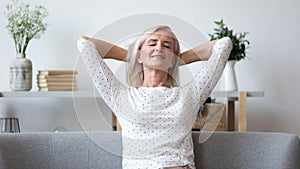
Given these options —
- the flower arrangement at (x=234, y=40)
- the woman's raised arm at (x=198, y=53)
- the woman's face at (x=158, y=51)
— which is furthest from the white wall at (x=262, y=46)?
the woman's face at (x=158, y=51)

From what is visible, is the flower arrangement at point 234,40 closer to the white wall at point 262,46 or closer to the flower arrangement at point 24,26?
the white wall at point 262,46

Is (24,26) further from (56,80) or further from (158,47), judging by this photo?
(158,47)

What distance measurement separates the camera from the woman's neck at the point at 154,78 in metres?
1.74

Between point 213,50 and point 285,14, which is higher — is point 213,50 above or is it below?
below

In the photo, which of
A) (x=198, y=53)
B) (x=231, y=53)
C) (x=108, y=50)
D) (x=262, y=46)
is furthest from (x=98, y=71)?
(x=262, y=46)

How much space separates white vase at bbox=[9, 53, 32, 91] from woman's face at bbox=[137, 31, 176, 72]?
3.52 ft

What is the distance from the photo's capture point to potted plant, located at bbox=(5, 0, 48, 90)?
2.62 metres

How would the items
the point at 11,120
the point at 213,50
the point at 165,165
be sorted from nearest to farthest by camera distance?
the point at 165,165, the point at 213,50, the point at 11,120

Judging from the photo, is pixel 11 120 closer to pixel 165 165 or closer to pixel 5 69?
pixel 5 69

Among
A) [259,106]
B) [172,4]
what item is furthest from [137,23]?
[259,106]

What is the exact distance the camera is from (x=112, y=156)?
1809 millimetres

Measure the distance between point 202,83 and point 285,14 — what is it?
1.30 metres

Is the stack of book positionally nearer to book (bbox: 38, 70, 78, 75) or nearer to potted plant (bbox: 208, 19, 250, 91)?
book (bbox: 38, 70, 78, 75)

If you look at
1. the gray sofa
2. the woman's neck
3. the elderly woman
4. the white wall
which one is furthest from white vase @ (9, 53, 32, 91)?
the woman's neck
